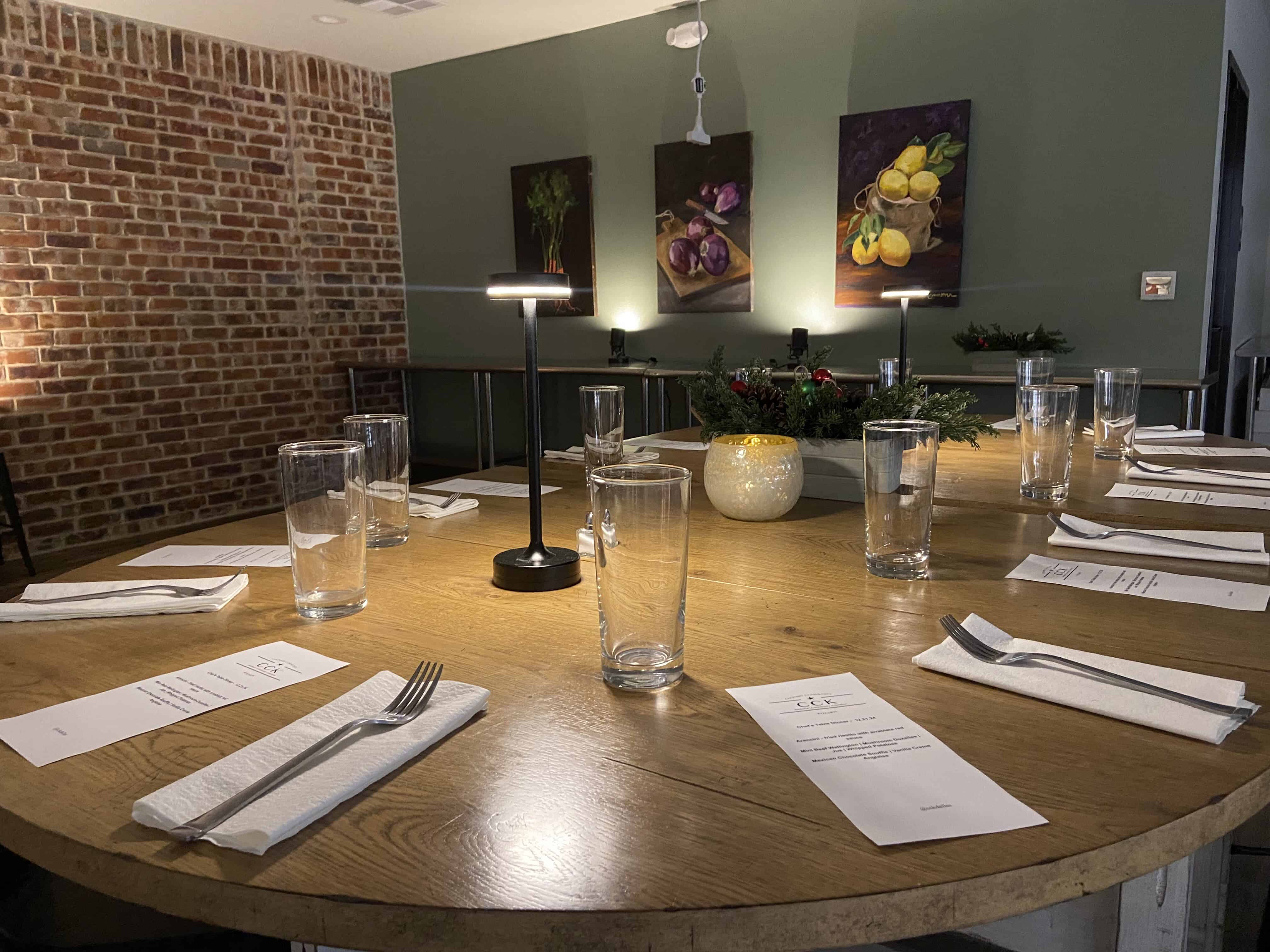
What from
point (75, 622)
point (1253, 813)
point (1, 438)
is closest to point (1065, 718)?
point (1253, 813)

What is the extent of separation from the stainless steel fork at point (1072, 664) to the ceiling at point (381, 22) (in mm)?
4418

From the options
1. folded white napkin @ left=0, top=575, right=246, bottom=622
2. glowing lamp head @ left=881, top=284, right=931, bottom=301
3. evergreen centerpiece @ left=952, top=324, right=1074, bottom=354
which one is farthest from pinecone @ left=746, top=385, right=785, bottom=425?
evergreen centerpiece @ left=952, top=324, right=1074, bottom=354

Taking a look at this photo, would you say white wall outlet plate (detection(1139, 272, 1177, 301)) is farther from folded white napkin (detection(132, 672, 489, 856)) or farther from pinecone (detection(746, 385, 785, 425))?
folded white napkin (detection(132, 672, 489, 856))

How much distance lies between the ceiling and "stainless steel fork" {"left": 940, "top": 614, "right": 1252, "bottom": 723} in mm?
4418

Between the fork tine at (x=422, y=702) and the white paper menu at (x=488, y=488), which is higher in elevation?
the white paper menu at (x=488, y=488)

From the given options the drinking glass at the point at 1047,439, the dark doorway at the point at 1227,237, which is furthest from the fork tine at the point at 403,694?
the dark doorway at the point at 1227,237

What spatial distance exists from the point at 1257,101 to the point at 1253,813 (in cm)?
546

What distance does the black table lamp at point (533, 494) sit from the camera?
40.6 inches

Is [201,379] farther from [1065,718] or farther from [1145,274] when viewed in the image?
[1065,718]

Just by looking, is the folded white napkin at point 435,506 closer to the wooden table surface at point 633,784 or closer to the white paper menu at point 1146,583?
the wooden table surface at point 633,784

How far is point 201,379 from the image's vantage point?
4.80 metres

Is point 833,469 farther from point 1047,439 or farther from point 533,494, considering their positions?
point 533,494

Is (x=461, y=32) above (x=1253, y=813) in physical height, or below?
above

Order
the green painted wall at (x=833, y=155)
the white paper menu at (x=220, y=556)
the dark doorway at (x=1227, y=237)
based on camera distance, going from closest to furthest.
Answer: the white paper menu at (x=220, y=556) → the green painted wall at (x=833, y=155) → the dark doorway at (x=1227, y=237)
